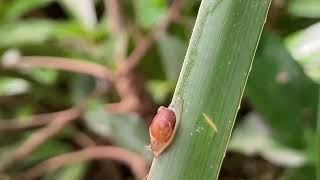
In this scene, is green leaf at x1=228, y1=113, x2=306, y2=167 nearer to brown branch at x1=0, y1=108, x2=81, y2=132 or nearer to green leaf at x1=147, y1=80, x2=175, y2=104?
green leaf at x1=147, y1=80, x2=175, y2=104

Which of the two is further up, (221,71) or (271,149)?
(221,71)

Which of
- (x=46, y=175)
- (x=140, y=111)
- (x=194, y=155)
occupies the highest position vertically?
(x=194, y=155)

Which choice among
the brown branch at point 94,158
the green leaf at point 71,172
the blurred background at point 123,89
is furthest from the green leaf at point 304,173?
the green leaf at point 71,172

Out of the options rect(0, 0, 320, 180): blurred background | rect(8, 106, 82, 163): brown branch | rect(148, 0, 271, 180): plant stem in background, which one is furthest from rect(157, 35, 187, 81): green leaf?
rect(148, 0, 271, 180): plant stem in background

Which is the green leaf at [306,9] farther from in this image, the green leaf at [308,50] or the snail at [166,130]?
the snail at [166,130]

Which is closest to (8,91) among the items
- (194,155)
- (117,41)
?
(117,41)

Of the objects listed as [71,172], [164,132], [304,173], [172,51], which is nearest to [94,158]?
[71,172]

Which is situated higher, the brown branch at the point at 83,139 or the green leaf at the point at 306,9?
the green leaf at the point at 306,9

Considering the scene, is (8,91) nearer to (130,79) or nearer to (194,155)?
(130,79)
